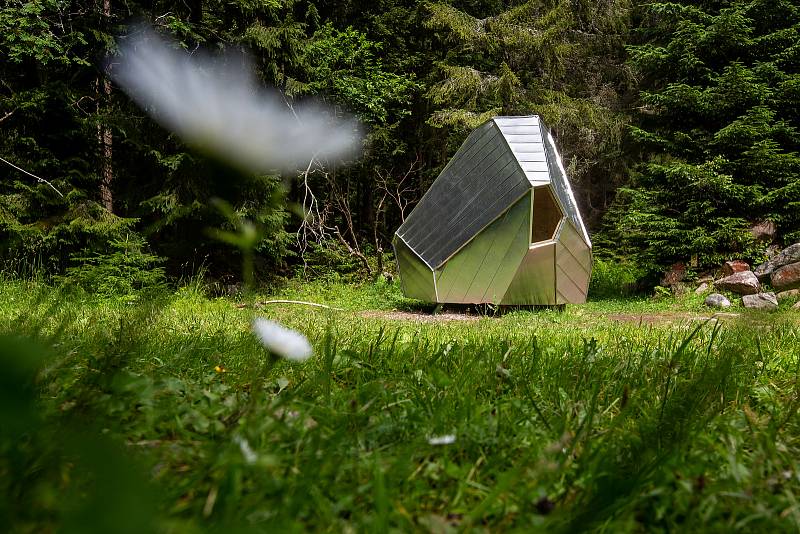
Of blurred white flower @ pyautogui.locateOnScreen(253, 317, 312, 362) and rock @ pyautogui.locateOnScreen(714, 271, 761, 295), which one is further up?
blurred white flower @ pyautogui.locateOnScreen(253, 317, 312, 362)

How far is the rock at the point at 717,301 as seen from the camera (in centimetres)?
839

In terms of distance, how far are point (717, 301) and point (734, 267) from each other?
1421mm

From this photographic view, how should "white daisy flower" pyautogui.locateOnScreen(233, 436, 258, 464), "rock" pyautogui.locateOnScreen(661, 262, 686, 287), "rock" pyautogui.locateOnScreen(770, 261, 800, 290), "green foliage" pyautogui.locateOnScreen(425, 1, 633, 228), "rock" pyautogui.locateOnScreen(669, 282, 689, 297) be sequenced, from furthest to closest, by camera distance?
1. "green foliage" pyautogui.locateOnScreen(425, 1, 633, 228)
2. "rock" pyautogui.locateOnScreen(661, 262, 686, 287)
3. "rock" pyautogui.locateOnScreen(669, 282, 689, 297)
4. "rock" pyautogui.locateOnScreen(770, 261, 800, 290)
5. "white daisy flower" pyautogui.locateOnScreen(233, 436, 258, 464)

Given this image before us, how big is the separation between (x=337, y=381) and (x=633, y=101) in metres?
18.6

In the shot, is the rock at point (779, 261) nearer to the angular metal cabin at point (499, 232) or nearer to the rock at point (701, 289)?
the rock at point (701, 289)

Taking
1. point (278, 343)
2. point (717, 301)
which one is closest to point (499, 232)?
point (717, 301)

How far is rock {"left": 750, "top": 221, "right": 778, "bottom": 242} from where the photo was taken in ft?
31.8

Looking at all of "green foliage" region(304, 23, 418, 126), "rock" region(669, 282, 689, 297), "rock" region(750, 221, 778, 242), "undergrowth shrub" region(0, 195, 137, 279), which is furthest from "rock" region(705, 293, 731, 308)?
"undergrowth shrub" region(0, 195, 137, 279)

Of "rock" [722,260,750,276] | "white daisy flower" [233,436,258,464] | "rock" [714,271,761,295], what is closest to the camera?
"white daisy flower" [233,436,258,464]

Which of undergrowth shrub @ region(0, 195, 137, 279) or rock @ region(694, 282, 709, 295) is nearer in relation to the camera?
undergrowth shrub @ region(0, 195, 137, 279)

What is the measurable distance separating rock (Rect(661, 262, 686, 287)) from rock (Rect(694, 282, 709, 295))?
1.31 ft

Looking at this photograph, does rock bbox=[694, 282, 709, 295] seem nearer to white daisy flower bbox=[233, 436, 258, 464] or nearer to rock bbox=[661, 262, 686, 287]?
rock bbox=[661, 262, 686, 287]

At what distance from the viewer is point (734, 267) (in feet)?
31.2

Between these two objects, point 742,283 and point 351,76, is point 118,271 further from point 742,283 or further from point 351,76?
point 742,283
